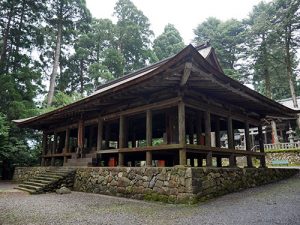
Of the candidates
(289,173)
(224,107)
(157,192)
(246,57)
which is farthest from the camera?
(246,57)

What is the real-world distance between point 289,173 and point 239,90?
7.06 meters

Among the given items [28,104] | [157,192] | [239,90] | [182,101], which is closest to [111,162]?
[157,192]

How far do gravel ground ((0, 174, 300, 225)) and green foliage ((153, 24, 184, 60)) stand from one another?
2667 cm

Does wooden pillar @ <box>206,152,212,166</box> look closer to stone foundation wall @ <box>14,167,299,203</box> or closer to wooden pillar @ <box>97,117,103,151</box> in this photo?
stone foundation wall @ <box>14,167,299,203</box>

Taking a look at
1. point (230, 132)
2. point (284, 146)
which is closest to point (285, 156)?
point (284, 146)

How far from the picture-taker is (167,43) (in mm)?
32469

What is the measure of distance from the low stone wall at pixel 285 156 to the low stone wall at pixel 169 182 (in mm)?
10441

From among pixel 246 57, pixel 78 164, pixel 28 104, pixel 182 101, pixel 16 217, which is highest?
pixel 246 57

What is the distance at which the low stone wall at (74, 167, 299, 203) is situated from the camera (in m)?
6.36

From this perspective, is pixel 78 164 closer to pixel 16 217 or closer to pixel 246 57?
pixel 16 217

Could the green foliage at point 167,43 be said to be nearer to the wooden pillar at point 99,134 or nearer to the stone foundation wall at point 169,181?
the wooden pillar at point 99,134

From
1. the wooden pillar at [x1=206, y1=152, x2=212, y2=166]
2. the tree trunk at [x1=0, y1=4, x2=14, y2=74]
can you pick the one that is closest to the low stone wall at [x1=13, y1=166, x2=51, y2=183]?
the tree trunk at [x1=0, y1=4, x2=14, y2=74]

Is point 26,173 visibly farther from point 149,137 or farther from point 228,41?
point 228,41

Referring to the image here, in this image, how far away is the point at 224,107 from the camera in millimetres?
9539
